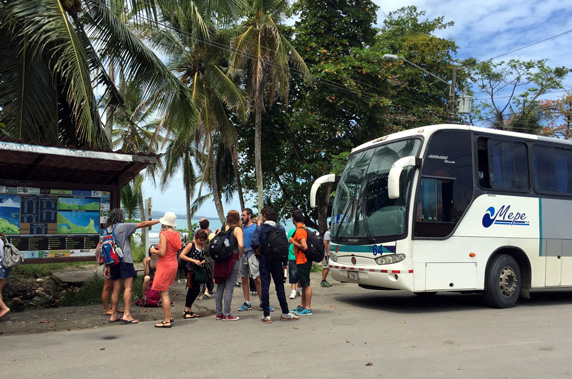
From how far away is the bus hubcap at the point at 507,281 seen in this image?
9719 millimetres

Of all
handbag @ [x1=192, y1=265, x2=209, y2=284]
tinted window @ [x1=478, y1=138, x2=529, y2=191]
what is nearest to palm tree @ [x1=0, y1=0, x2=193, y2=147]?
handbag @ [x1=192, y1=265, x2=209, y2=284]

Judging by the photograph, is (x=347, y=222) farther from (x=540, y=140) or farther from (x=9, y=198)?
(x=9, y=198)

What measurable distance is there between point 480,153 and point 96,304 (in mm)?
7848

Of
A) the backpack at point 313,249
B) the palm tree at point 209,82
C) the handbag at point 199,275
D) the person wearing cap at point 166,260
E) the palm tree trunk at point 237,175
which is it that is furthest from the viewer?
the palm tree trunk at point 237,175

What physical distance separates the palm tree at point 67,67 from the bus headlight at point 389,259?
18.9 ft

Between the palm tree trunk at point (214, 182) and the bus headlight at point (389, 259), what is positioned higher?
the palm tree trunk at point (214, 182)

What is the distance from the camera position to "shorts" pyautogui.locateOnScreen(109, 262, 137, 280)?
26.0 ft

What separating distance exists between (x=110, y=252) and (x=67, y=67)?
15.9 ft

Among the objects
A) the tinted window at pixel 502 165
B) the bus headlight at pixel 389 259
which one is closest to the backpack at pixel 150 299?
the bus headlight at pixel 389 259

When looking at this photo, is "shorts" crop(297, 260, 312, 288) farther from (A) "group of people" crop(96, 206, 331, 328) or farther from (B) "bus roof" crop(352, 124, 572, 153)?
(B) "bus roof" crop(352, 124, 572, 153)

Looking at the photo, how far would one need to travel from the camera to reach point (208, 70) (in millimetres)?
20750

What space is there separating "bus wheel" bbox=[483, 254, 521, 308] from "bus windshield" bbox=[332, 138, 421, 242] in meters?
2.17

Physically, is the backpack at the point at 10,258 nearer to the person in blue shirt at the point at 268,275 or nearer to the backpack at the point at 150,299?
the backpack at the point at 150,299

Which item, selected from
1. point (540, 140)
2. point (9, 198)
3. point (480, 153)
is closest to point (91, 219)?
point (9, 198)
